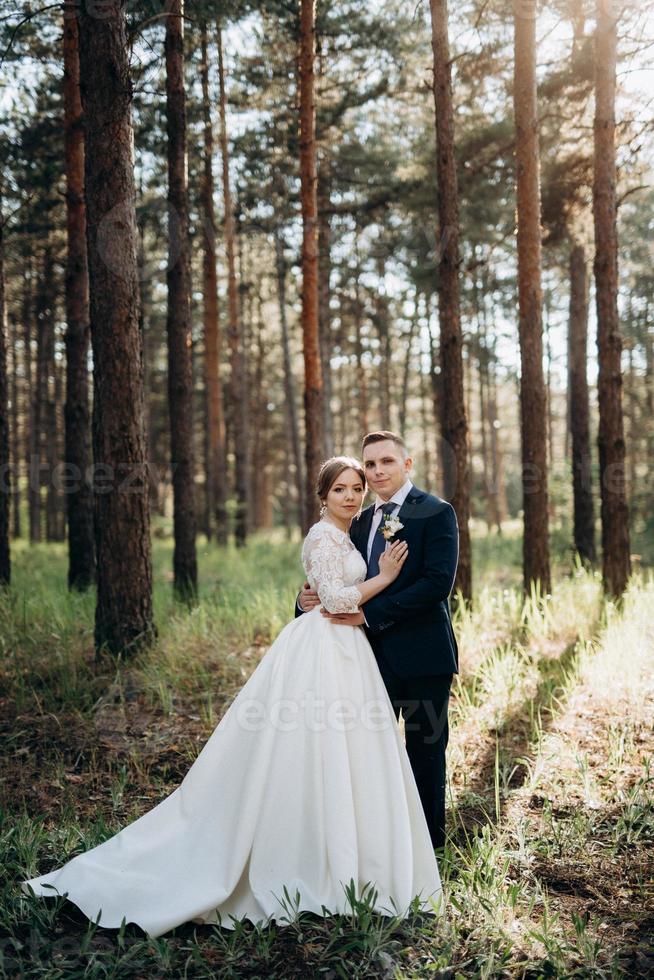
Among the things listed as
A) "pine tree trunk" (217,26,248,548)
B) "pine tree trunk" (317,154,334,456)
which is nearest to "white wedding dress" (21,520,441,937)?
"pine tree trunk" (317,154,334,456)

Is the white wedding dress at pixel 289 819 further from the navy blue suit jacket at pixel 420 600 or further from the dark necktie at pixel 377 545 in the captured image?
the dark necktie at pixel 377 545

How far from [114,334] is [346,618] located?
4.07 meters

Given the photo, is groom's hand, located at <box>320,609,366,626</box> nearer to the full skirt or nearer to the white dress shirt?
the full skirt

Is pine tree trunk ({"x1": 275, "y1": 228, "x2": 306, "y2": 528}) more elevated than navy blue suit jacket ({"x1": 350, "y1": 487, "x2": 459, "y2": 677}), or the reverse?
pine tree trunk ({"x1": 275, "y1": 228, "x2": 306, "y2": 528})

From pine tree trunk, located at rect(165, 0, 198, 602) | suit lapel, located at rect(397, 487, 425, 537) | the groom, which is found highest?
pine tree trunk, located at rect(165, 0, 198, 602)

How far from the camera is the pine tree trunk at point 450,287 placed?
8773 mm

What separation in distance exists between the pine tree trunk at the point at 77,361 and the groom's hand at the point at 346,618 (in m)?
7.61

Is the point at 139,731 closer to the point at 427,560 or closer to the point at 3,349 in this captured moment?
the point at 427,560

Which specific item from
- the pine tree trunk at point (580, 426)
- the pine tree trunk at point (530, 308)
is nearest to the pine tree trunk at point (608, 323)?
the pine tree trunk at point (530, 308)

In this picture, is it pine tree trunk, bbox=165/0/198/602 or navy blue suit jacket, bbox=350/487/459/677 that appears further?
pine tree trunk, bbox=165/0/198/602

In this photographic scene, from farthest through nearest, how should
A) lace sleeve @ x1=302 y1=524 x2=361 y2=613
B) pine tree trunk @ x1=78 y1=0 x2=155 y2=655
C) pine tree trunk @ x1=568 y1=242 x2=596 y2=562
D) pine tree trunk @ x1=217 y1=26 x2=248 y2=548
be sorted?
pine tree trunk @ x1=217 y1=26 x2=248 y2=548 → pine tree trunk @ x1=568 y1=242 x2=596 y2=562 → pine tree trunk @ x1=78 y1=0 x2=155 y2=655 → lace sleeve @ x1=302 y1=524 x2=361 y2=613

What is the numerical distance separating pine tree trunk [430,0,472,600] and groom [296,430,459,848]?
4.92 metres

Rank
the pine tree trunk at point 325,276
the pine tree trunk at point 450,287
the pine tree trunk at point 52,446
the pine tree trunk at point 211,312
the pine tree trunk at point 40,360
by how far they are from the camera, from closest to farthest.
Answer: the pine tree trunk at point 450,287 < the pine tree trunk at point 211,312 < the pine tree trunk at point 325,276 < the pine tree trunk at point 40,360 < the pine tree trunk at point 52,446

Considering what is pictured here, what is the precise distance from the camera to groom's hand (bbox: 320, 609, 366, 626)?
395 centimetres
